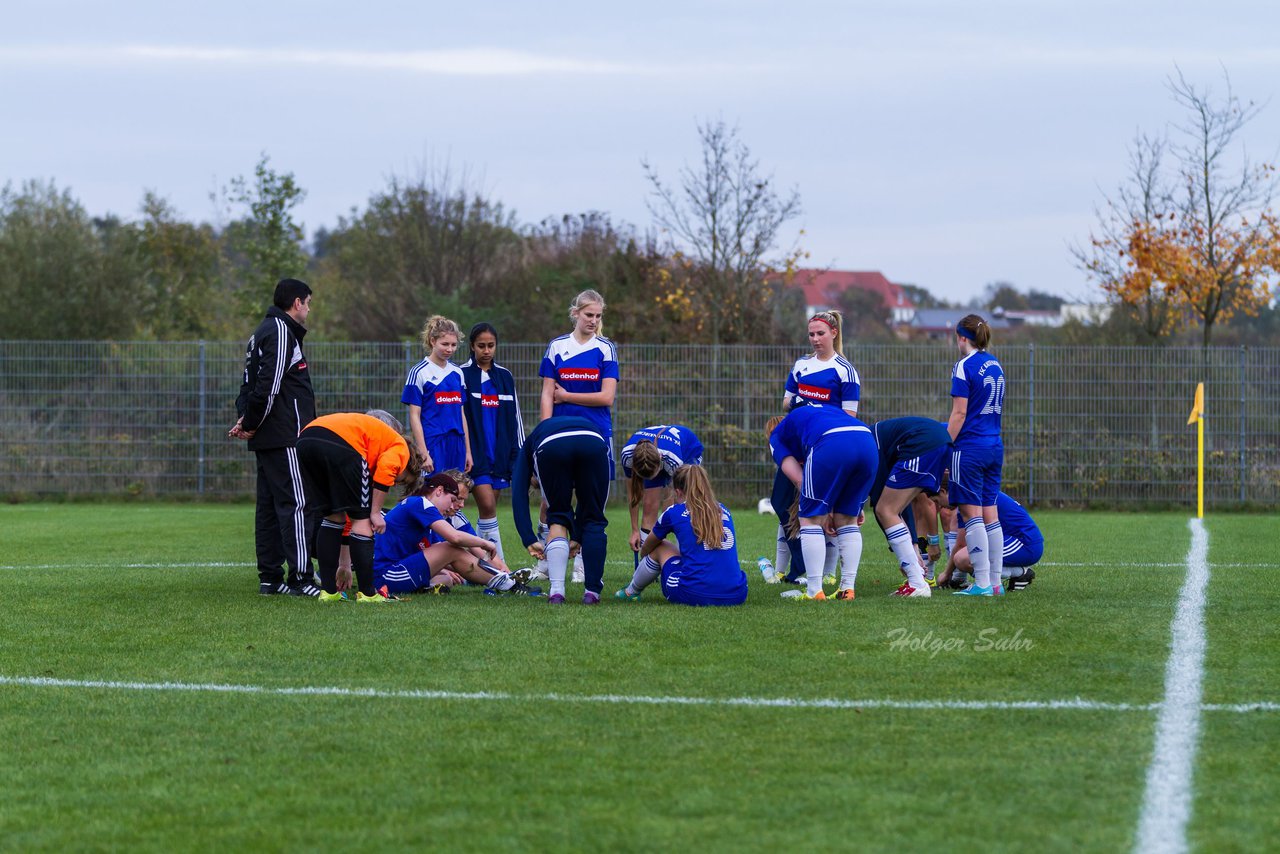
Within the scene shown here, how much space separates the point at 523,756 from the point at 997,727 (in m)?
1.68

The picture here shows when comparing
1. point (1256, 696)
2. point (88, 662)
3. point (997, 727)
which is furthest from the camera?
point (88, 662)

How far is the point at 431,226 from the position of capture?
31.2 meters

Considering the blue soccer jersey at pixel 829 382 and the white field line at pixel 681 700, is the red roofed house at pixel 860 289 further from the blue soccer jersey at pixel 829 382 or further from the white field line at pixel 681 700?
the white field line at pixel 681 700

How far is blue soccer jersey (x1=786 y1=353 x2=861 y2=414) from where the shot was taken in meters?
9.15

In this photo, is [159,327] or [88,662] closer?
[88,662]

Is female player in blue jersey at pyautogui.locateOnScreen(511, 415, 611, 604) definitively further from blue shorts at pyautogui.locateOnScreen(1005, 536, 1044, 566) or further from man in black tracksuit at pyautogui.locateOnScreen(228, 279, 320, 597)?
blue shorts at pyautogui.locateOnScreen(1005, 536, 1044, 566)

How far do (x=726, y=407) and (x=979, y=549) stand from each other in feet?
36.7

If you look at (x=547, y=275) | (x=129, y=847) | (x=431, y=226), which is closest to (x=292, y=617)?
(x=129, y=847)

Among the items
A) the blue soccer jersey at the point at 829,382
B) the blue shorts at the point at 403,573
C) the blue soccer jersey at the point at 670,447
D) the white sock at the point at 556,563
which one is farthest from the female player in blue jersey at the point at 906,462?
the blue shorts at the point at 403,573

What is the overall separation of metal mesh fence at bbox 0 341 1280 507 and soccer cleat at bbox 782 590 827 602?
10740mm

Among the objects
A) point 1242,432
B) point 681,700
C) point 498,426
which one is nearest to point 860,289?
point 1242,432

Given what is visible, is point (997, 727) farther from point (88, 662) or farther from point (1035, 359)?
point (1035, 359)

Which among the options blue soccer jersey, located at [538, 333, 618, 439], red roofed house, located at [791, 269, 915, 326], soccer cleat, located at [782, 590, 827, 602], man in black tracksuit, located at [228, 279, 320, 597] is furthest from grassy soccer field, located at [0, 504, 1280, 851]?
red roofed house, located at [791, 269, 915, 326]

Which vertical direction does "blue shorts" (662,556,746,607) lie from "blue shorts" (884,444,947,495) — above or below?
below
